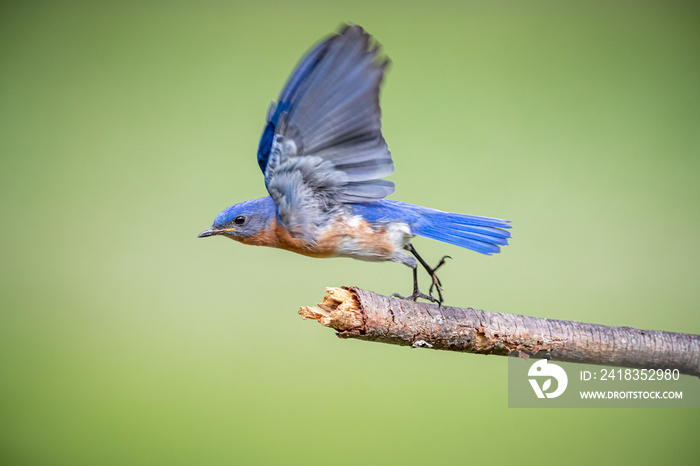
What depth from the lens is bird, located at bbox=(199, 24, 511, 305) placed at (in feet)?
5.15

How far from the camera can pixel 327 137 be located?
1.69m

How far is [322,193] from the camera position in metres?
1.83

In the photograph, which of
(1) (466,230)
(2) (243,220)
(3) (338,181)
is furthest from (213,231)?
(1) (466,230)

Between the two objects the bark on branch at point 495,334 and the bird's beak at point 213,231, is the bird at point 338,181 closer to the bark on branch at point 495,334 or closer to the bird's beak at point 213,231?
the bird's beak at point 213,231

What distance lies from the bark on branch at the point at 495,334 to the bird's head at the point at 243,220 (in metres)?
0.37

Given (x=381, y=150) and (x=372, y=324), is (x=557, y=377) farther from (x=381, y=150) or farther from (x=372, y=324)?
(x=381, y=150)

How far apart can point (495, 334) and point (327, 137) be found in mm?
760

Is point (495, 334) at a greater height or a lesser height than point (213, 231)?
lesser

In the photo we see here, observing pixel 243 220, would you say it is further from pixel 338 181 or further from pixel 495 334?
pixel 495 334

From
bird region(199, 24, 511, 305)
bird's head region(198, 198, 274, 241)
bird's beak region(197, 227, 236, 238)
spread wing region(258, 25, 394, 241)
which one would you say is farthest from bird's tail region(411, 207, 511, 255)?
bird's beak region(197, 227, 236, 238)

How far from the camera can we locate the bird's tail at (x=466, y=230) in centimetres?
186

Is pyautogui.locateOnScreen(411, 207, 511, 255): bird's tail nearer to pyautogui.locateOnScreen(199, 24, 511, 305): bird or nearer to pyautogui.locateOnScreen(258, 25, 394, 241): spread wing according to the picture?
pyautogui.locateOnScreen(199, 24, 511, 305): bird

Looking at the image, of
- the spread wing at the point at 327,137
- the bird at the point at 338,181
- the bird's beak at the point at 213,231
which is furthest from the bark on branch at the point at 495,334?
the bird's beak at the point at 213,231

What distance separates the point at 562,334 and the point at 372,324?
0.60 m
